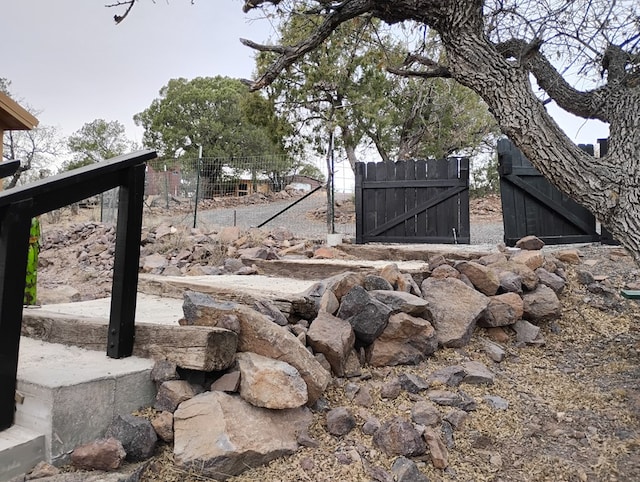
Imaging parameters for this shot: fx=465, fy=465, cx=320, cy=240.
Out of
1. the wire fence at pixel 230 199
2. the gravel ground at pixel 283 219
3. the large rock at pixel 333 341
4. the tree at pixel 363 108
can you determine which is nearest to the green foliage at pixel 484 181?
the tree at pixel 363 108

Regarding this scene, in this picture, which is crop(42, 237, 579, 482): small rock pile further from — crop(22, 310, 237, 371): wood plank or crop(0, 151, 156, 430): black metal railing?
crop(0, 151, 156, 430): black metal railing

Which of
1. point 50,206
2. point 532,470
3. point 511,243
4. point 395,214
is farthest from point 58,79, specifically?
point 532,470

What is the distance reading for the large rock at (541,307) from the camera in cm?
353

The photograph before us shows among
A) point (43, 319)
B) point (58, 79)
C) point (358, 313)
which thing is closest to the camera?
point (43, 319)

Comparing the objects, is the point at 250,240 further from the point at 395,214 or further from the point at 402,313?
the point at 402,313

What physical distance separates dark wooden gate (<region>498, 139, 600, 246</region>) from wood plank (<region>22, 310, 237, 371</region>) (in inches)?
195

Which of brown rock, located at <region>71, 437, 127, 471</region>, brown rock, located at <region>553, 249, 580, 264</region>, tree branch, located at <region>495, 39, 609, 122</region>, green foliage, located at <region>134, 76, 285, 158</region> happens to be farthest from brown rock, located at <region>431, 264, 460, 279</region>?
green foliage, located at <region>134, 76, 285, 158</region>

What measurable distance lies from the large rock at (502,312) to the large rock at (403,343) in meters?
0.66

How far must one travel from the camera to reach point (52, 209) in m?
1.70

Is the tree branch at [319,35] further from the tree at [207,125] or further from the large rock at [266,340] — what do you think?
the tree at [207,125]

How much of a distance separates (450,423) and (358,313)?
792 millimetres

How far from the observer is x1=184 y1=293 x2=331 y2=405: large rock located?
2092 mm

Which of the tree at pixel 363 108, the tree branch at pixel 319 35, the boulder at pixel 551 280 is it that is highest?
the tree at pixel 363 108

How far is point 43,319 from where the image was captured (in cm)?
246
